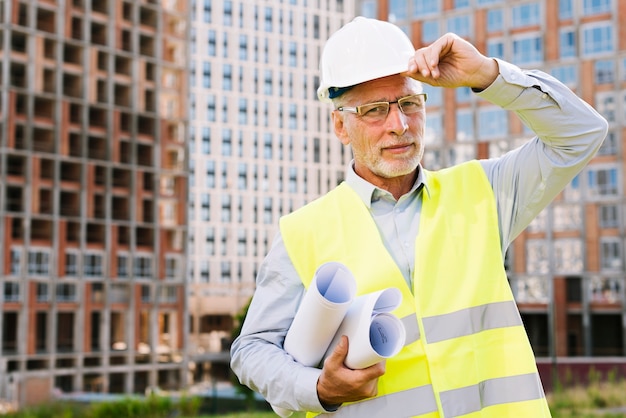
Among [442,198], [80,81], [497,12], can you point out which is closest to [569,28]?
[497,12]

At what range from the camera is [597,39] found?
41000 mm

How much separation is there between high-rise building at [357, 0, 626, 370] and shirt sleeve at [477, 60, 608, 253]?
38013 millimetres

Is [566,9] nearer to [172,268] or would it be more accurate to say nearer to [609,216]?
[609,216]

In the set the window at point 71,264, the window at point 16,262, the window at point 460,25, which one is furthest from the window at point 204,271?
the window at point 460,25

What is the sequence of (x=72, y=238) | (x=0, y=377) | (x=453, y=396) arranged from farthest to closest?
(x=72, y=238) → (x=0, y=377) → (x=453, y=396)

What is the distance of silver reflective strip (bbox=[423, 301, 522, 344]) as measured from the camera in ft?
6.11

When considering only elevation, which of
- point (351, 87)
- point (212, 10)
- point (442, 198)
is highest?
point (212, 10)

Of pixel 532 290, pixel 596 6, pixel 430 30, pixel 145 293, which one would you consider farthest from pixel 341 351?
pixel 145 293

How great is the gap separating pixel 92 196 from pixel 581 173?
25.5 m

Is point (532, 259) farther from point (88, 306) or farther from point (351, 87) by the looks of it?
point (351, 87)

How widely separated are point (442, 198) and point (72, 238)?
46.3 meters

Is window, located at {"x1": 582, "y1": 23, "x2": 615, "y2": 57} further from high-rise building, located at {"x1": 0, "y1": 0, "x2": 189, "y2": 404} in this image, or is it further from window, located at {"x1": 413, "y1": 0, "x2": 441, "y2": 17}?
high-rise building, located at {"x1": 0, "y1": 0, "x2": 189, "y2": 404}

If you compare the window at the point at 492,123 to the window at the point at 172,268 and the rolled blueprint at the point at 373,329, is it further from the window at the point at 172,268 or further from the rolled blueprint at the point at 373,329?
the rolled blueprint at the point at 373,329

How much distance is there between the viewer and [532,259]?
134ft
